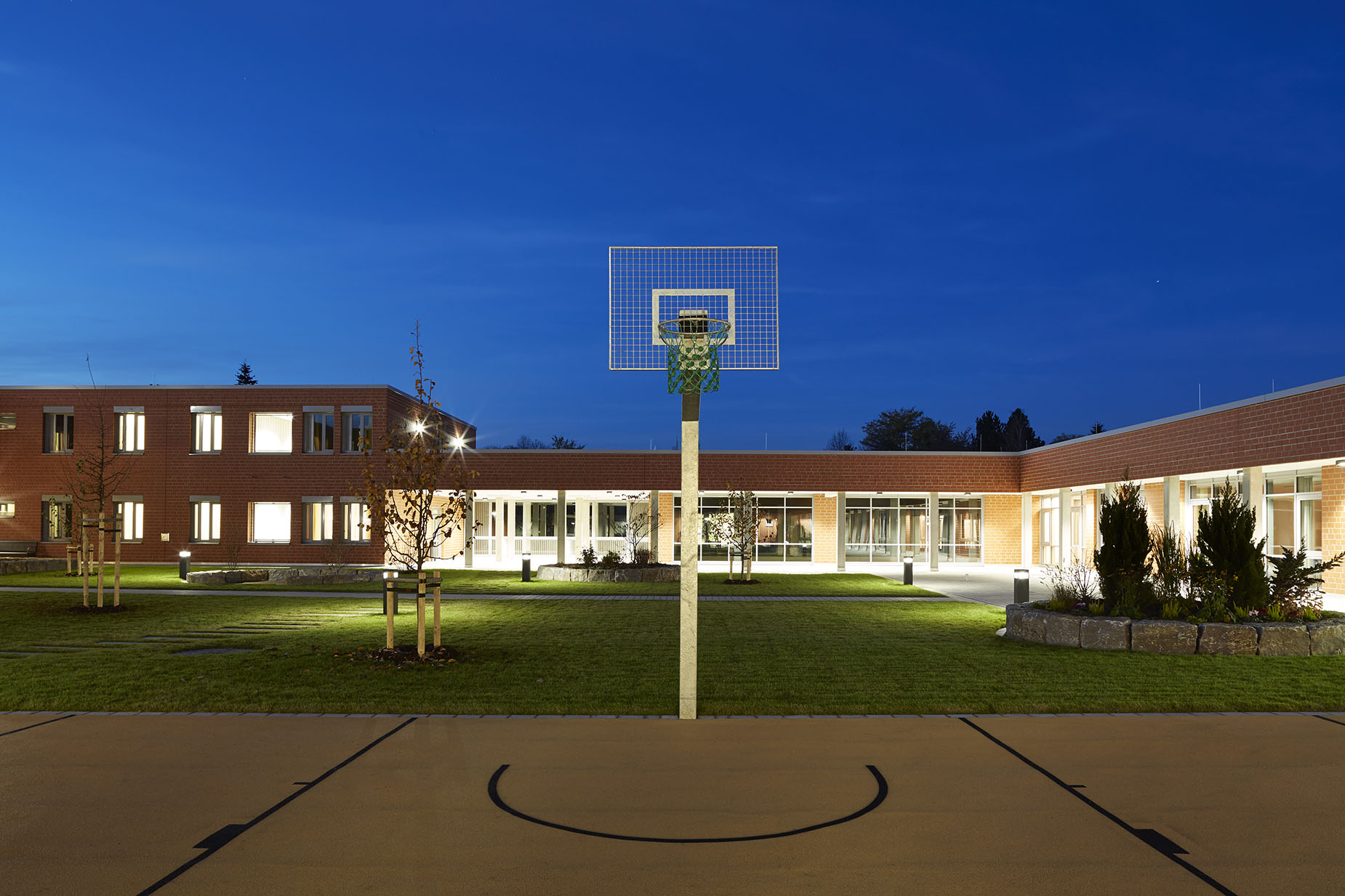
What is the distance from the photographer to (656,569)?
24734 millimetres

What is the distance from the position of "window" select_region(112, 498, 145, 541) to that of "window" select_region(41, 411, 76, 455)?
313cm

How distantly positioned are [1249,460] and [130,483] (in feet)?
113

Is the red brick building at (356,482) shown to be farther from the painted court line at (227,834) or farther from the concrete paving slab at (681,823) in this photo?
the painted court line at (227,834)

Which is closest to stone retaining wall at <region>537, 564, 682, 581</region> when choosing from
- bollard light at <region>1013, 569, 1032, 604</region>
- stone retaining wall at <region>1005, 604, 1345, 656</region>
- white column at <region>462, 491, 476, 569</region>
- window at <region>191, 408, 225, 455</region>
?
white column at <region>462, 491, 476, 569</region>

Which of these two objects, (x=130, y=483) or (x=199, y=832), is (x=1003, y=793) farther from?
(x=130, y=483)

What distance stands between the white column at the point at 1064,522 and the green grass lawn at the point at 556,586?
7.44 metres

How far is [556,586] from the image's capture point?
22906mm

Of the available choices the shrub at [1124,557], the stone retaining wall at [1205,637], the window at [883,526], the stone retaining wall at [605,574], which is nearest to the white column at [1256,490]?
the shrub at [1124,557]

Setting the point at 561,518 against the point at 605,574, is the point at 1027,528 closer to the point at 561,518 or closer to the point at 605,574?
the point at 561,518

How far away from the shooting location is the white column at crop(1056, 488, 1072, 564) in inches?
1166

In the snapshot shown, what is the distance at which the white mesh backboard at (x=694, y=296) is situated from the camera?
8992 mm

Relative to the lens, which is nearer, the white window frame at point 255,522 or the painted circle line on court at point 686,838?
the painted circle line on court at point 686,838

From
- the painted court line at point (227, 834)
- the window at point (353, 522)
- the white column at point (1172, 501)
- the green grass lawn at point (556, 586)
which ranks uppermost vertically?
the white column at point (1172, 501)

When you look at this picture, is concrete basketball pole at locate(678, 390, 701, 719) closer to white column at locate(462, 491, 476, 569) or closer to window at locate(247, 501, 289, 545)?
white column at locate(462, 491, 476, 569)
